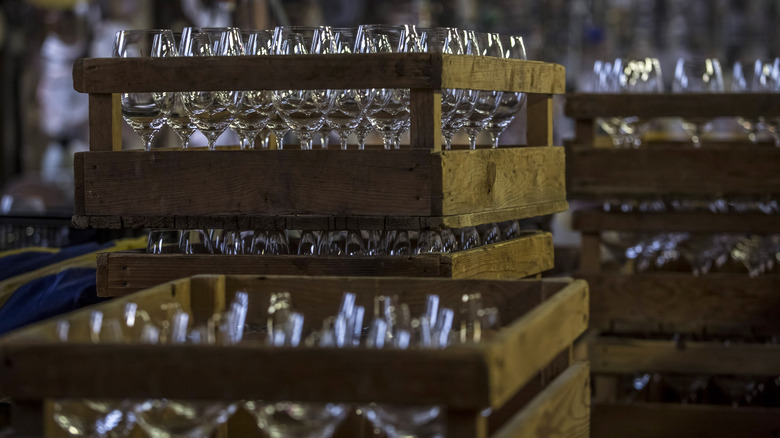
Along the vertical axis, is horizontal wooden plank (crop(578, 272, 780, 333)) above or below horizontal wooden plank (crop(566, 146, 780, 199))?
below

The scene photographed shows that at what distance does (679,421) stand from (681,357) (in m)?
0.19

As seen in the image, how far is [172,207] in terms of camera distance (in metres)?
2.11

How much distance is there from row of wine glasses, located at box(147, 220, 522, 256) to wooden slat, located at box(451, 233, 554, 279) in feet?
0.21

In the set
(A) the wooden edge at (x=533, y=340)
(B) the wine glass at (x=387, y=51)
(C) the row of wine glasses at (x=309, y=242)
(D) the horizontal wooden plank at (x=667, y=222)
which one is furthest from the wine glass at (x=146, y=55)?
(D) the horizontal wooden plank at (x=667, y=222)

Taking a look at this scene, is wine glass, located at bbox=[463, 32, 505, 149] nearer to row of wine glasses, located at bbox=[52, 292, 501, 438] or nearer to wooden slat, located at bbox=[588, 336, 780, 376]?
row of wine glasses, located at bbox=[52, 292, 501, 438]

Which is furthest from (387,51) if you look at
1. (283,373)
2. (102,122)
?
(283,373)

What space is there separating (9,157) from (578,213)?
20.6ft

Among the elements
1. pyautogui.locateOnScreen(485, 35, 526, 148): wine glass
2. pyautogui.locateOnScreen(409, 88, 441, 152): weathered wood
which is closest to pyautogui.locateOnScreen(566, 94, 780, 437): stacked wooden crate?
pyautogui.locateOnScreen(485, 35, 526, 148): wine glass

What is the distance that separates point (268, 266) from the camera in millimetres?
2145

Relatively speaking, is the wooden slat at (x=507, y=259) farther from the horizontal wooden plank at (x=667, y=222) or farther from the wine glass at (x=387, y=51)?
the horizontal wooden plank at (x=667, y=222)

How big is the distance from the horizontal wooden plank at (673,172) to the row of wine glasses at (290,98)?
101 centimetres

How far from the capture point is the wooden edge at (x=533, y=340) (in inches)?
51.1

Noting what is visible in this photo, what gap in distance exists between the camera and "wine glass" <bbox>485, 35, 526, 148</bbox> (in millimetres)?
2395

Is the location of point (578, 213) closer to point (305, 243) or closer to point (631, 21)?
point (305, 243)
